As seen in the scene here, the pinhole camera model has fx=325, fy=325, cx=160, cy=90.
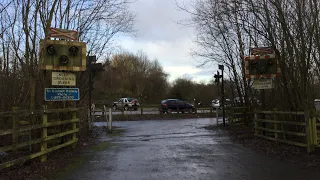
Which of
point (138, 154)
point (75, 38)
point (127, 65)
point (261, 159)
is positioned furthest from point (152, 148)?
point (127, 65)

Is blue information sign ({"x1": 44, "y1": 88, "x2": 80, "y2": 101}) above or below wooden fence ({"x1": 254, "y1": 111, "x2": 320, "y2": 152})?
above

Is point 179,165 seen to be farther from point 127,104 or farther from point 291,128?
point 127,104

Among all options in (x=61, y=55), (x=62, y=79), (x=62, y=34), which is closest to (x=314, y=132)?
(x=62, y=79)

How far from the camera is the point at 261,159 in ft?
27.5

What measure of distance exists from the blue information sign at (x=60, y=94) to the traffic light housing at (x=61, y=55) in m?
0.66

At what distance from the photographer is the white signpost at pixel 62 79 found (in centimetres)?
951

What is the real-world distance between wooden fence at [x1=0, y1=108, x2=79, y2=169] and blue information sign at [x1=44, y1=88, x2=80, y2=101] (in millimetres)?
383

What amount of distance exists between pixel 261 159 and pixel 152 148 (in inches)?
139

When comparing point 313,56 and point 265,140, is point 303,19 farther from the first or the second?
point 265,140

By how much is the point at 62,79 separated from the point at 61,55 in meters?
0.71

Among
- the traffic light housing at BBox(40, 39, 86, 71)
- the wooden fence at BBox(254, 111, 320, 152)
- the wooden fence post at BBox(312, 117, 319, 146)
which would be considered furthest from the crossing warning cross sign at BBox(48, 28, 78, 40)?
the wooden fence post at BBox(312, 117, 319, 146)

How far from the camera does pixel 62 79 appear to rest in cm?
966

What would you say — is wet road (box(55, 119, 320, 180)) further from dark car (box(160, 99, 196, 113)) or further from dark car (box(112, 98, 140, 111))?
dark car (box(112, 98, 140, 111))

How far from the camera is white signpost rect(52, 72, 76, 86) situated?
9508 millimetres
